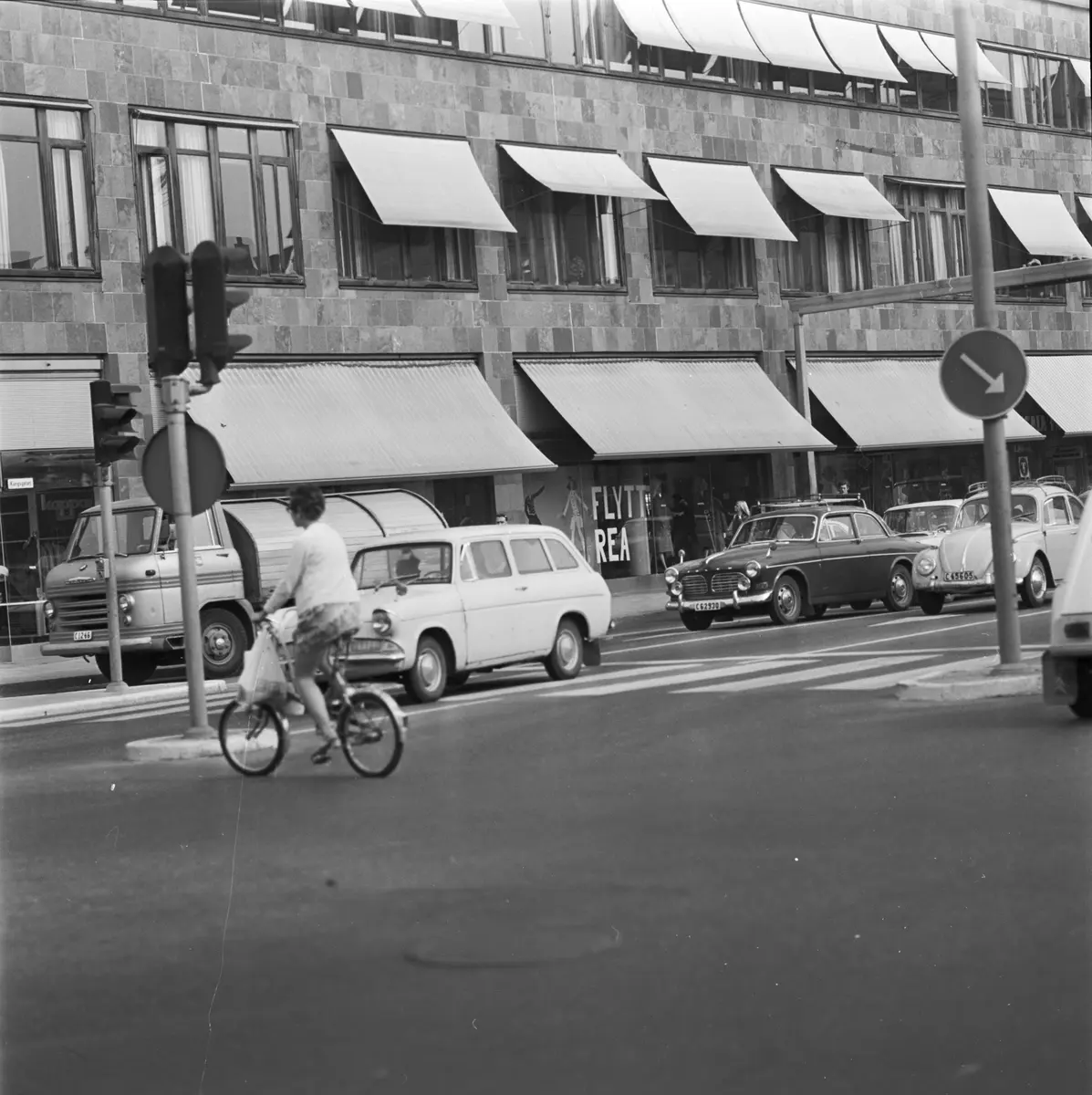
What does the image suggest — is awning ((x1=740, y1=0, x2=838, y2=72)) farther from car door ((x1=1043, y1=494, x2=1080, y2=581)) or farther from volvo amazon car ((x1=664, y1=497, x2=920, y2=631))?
volvo amazon car ((x1=664, y1=497, x2=920, y2=631))

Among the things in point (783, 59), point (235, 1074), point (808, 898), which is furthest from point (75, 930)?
point (783, 59)

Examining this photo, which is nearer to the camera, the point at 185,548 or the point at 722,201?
the point at 185,548

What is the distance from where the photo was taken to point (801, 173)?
7730 millimetres

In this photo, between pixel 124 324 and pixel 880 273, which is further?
pixel 880 273

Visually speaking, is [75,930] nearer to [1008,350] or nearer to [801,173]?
[801,173]

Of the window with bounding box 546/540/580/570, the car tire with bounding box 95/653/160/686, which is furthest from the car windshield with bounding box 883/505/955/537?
the car tire with bounding box 95/653/160/686

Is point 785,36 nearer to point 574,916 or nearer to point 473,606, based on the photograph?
point 574,916

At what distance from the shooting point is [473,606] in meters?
13.8

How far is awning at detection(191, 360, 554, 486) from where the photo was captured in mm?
6121

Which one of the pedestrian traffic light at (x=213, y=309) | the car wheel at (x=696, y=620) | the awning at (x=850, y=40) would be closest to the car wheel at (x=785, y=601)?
the car wheel at (x=696, y=620)

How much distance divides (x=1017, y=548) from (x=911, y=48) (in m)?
9.36

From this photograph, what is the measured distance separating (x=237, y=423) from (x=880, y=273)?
2.85 m

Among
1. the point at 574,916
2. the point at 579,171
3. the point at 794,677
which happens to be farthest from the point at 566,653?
the point at 574,916

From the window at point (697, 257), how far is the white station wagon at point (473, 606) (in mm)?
2349
